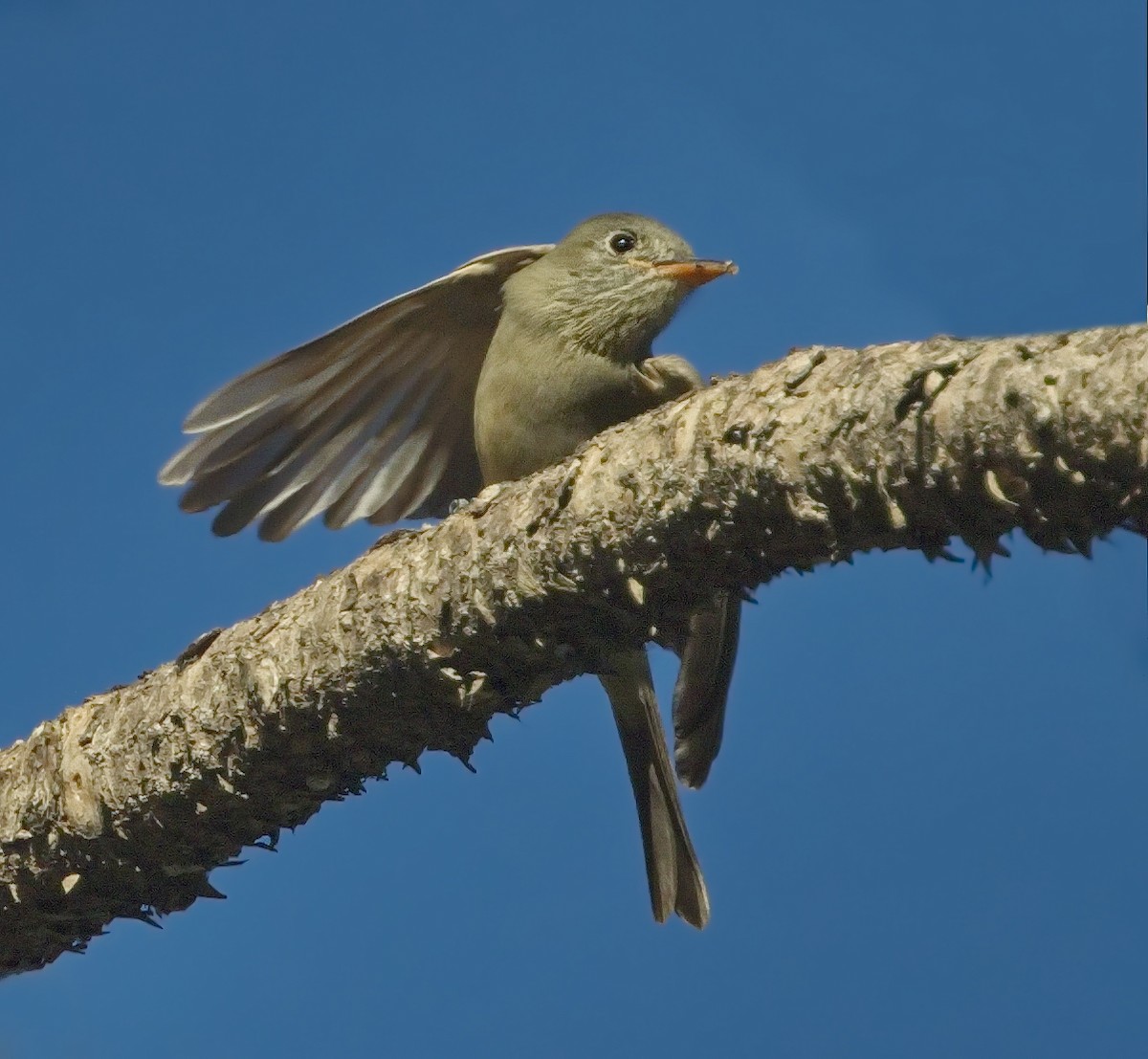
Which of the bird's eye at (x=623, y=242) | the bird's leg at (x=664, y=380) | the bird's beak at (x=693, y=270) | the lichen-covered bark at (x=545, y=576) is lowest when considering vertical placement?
the lichen-covered bark at (x=545, y=576)

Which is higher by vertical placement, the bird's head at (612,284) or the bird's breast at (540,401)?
the bird's head at (612,284)

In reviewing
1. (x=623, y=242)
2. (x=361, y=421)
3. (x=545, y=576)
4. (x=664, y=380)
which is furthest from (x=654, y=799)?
(x=545, y=576)

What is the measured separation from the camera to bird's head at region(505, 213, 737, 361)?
5113 millimetres

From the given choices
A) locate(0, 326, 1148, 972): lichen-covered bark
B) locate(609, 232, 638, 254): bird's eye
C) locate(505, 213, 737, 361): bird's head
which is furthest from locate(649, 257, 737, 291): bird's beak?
locate(0, 326, 1148, 972): lichen-covered bark

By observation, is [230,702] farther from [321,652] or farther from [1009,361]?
[1009,361]

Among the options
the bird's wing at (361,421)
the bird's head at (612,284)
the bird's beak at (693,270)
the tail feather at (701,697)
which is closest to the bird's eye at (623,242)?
the bird's head at (612,284)

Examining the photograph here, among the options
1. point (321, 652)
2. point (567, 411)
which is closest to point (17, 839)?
point (321, 652)

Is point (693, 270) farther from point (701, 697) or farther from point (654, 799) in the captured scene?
point (654, 799)

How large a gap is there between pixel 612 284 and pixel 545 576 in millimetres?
2322

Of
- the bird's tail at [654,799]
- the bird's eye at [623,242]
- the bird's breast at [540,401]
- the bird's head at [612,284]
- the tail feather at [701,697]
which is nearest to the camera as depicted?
the tail feather at [701,697]

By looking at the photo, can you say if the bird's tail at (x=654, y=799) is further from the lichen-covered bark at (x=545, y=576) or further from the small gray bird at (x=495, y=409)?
the lichen-covered bark at (x=545, y=576)

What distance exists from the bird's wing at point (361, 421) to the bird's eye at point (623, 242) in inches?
11.4

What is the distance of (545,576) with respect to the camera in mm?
3113

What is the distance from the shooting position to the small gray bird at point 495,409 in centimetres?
496
